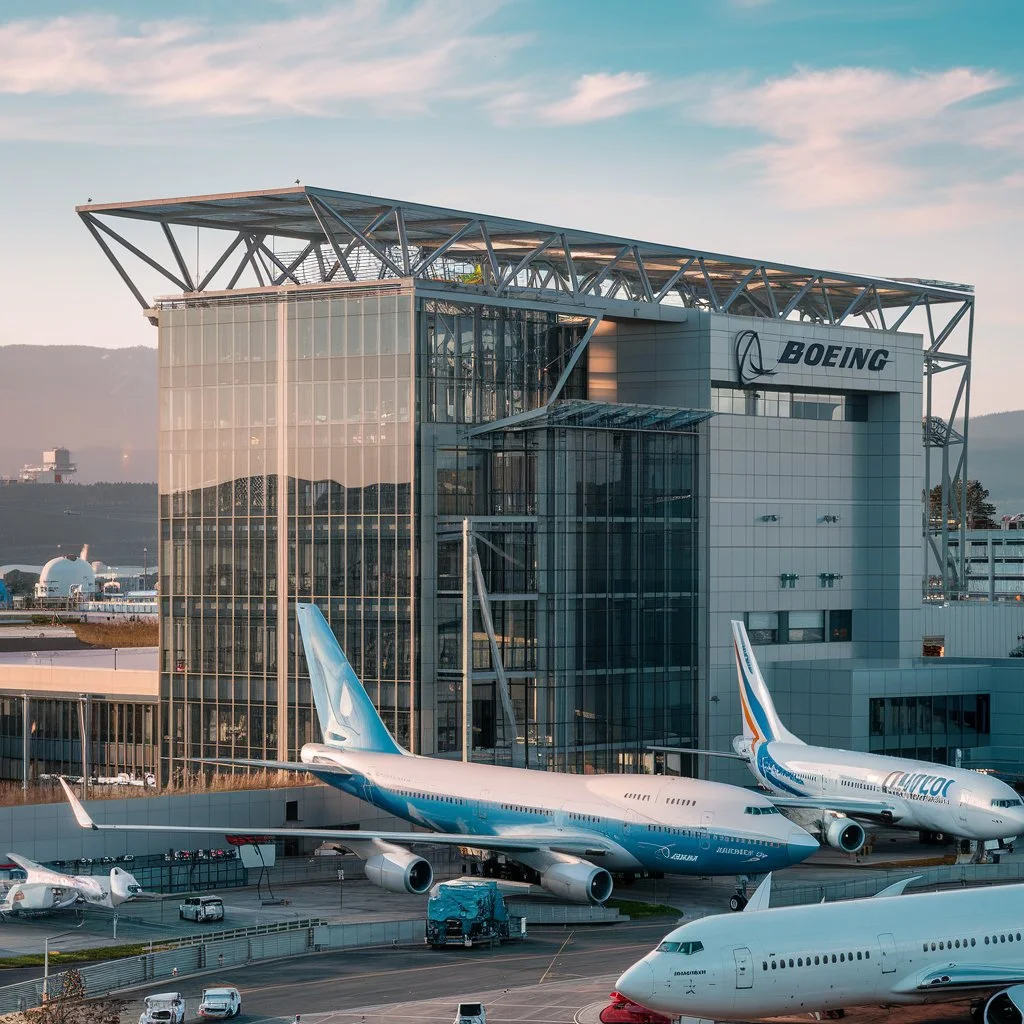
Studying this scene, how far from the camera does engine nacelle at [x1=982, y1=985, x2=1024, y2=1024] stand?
178ft

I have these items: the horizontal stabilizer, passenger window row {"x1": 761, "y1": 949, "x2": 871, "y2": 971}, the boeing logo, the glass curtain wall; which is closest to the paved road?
passenger window row {"x1": 761, "y1": 949, "x2": 871, "y2": 971}

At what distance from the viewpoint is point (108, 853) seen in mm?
85500

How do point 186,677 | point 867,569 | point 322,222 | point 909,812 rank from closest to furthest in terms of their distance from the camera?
point 909,812, point 322,222, point 186,677, point 867,569

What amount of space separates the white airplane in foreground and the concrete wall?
2202cm

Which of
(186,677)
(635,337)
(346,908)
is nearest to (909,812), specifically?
(346,908)

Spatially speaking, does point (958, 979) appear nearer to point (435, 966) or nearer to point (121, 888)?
point (435, 966)

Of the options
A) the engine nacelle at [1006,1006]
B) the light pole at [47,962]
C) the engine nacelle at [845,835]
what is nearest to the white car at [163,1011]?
the light pole at [47,962]

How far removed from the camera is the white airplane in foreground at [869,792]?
8862cm

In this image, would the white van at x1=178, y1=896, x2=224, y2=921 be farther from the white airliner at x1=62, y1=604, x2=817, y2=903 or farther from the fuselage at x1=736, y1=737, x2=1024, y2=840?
the fuselage at x1=736, y1=737, x2=1024, y2=840

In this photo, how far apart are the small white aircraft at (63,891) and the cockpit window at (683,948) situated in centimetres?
2963

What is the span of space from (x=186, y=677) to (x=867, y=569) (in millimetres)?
49299

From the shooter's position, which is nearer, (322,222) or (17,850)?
(17,850)

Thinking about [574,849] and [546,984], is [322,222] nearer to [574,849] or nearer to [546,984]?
[574,849]

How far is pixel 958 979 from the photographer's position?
5500 cm
